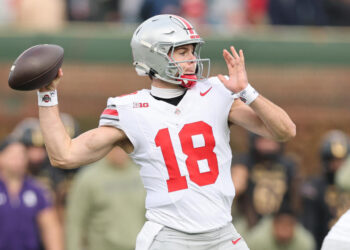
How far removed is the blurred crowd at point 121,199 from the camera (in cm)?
766

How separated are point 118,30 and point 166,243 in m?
6.02

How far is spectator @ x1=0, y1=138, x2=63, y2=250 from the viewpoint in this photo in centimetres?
758

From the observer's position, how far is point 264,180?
898 cm

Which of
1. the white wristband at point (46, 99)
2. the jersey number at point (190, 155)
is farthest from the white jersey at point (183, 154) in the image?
the white wristband at point (46, 99)

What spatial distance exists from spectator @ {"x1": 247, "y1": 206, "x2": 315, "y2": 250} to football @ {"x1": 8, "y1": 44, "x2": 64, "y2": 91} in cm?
377

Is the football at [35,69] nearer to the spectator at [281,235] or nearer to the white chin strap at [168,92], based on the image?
the white chin strap at [168,92]

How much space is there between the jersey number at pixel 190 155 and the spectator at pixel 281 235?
333 cm

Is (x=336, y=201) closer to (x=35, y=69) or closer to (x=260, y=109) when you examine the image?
(x=260, y=109)

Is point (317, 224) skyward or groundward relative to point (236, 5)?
groundward

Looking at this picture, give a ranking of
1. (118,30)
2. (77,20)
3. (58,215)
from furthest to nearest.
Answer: (77,20)
(118,30)
(58,215)

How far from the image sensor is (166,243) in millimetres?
4828

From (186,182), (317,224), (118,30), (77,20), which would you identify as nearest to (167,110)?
(186,182)

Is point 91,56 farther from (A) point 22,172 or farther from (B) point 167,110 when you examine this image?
(B) point 167,110

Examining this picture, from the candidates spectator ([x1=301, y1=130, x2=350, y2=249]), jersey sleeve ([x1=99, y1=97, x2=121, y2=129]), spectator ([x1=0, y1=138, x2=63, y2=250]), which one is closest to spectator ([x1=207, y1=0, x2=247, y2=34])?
spectator ([x1=301, y1=130, x2=350, y2=249])
